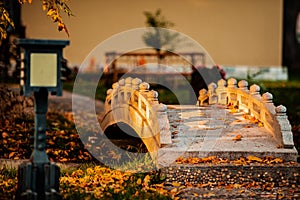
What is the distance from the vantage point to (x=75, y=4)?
21.2m

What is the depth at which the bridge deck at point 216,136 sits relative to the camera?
29.3 feet

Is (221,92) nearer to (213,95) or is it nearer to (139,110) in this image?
(213,95)

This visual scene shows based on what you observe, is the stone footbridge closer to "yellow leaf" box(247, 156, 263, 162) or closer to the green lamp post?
"yellow leaf" box(247, 156, 263, 162)

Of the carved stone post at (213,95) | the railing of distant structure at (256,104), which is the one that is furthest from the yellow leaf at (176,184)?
the carved stone post at (213,95)

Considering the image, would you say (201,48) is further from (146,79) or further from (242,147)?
(242,147)

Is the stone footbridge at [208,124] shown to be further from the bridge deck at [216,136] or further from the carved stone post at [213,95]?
the carved stone post at [213,95]

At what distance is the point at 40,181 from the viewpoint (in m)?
6.93

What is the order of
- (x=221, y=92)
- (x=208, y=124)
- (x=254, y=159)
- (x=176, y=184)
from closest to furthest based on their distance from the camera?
(x=176, y=184) < (x=254, y=159) < (x=208, y=124) < (x=221, y=92)

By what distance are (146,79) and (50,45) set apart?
42.9ft

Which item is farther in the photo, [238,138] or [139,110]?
[139,110]

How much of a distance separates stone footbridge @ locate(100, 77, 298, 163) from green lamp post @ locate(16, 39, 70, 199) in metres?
2.14

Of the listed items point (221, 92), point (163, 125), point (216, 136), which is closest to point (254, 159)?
point (216, 136)

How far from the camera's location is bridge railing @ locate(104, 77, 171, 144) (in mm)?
9194

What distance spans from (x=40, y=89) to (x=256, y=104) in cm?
432
